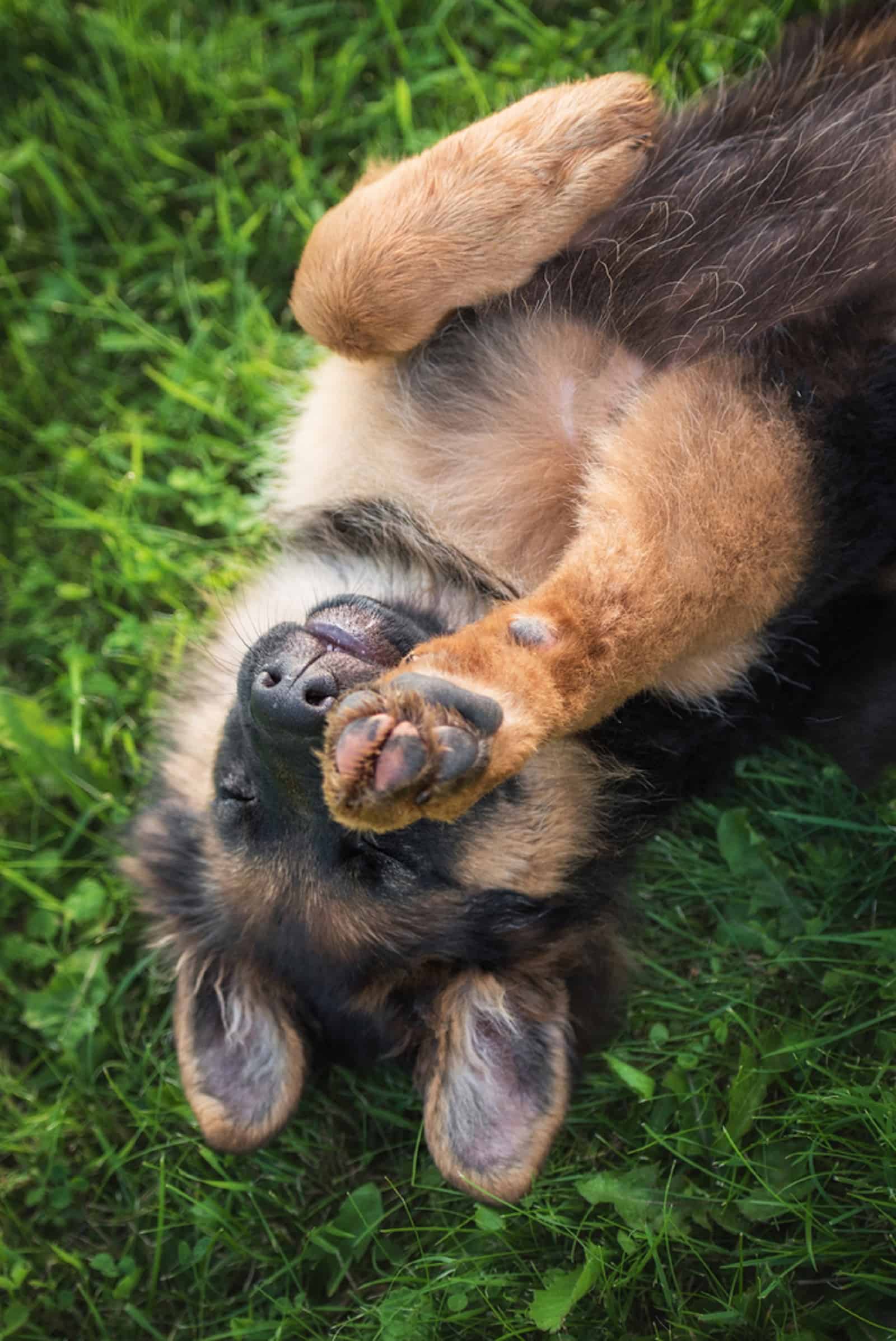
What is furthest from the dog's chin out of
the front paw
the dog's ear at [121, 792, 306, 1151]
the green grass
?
the green grass

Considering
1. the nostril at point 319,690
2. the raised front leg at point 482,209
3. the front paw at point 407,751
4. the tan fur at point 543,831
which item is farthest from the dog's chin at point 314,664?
the raised front leg at point 482,209

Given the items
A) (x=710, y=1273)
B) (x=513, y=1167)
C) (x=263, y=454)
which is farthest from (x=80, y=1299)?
(x=263, y=454)

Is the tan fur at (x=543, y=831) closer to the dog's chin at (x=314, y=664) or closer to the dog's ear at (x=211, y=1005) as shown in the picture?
the dog's chin at (x=314, y=664)

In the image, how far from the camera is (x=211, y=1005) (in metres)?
2.88

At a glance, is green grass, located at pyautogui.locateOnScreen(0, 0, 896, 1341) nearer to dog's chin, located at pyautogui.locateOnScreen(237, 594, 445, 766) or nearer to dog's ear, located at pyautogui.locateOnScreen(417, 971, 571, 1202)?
dog's ear, located at pyautogui.locateOnScreen(417, 971, 571, 1202)

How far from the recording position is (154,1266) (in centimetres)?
314

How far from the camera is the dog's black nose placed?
2281mm

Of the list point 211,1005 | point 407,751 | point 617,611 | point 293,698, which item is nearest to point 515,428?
point 617,611

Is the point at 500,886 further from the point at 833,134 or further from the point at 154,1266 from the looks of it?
the point at 833,134

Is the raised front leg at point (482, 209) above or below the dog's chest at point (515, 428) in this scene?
above

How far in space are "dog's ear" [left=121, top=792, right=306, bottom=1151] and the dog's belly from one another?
3.40 ft

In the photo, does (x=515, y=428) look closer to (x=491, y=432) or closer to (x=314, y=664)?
(x=491, y=432)

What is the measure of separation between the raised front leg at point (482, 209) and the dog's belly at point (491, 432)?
15 cm

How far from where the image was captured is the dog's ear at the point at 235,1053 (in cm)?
269
